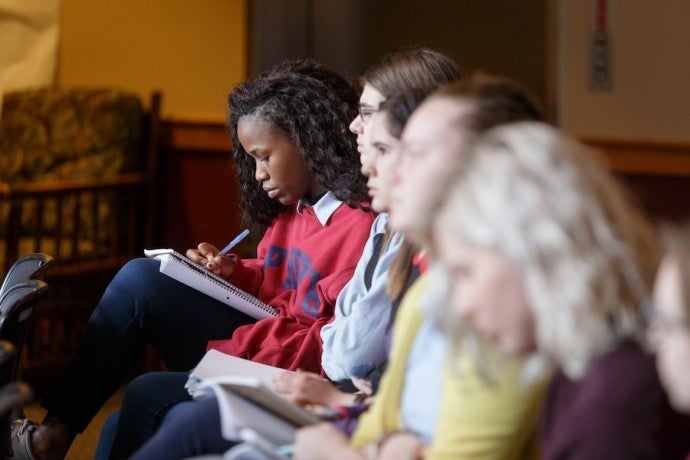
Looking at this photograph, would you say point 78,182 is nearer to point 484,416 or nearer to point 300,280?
point 300,280

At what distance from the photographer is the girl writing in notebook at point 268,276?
7.11ft

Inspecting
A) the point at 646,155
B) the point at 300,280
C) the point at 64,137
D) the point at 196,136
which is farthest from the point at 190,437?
the point at 646,155

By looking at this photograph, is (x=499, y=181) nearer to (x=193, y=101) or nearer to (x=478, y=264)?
(x=478, y=264)

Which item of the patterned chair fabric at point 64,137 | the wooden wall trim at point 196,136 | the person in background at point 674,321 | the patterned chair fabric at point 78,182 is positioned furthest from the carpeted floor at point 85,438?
the person in background at point 674,321

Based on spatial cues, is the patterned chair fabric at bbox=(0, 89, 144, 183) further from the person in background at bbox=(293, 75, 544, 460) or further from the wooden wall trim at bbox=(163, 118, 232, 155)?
the person in background at bbox=(293, 75, 544, 460)

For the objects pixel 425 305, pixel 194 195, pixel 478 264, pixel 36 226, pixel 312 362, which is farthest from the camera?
pixel 194 195

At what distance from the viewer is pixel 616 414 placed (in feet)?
3.80

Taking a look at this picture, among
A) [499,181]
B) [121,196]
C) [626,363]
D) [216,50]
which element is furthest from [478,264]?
[216,50]

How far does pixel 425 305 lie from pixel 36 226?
256 centimetres

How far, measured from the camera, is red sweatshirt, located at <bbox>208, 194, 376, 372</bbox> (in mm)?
2107

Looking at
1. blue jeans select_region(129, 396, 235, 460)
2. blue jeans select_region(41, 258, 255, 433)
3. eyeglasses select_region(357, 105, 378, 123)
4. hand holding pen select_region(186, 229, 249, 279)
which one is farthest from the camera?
hand holding pen select_region(186, 229, 249, 279)

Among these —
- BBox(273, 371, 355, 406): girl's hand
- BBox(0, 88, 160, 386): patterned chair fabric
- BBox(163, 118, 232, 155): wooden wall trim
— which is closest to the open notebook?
BBox(273, 371, 355, 406): girl's hand

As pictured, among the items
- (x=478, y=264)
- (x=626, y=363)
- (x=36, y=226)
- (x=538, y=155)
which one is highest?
(x=538, y=155)

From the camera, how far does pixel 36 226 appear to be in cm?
366
